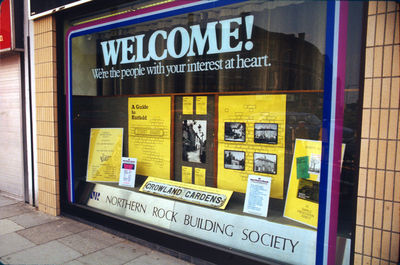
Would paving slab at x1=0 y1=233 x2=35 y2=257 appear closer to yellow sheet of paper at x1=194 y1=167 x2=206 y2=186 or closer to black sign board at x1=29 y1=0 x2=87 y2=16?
yellow sheet of paper at x1=194 y1=167 x2=206 y2=186

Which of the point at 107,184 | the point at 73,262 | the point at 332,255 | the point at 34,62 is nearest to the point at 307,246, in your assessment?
the point at 332,255

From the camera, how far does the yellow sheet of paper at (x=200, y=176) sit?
12.8 feet

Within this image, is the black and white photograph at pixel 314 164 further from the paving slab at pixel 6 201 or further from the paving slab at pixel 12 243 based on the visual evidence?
the paving slab at pixel 6 201

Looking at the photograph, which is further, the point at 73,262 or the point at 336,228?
the point at 73,262

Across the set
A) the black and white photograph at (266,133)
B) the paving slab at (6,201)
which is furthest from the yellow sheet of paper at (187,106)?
the paving slab at (6,201)

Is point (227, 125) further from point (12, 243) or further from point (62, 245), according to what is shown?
point (12, 243)

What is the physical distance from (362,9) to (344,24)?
0.17 metres

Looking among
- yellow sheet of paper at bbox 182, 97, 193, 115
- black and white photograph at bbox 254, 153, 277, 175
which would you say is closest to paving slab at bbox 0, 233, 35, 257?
yellow sheet of paper at bbox 182, 97, 193, 115

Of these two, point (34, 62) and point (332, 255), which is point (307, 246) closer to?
point (332, 255)

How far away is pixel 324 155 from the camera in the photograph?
2742 millimetres

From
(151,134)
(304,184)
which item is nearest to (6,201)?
(151,134)

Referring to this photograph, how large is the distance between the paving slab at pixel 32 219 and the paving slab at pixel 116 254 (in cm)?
154

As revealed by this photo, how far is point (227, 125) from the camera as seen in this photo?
3676 millimetres

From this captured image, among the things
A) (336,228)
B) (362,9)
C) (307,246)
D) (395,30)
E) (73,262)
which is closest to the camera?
(395,30)
